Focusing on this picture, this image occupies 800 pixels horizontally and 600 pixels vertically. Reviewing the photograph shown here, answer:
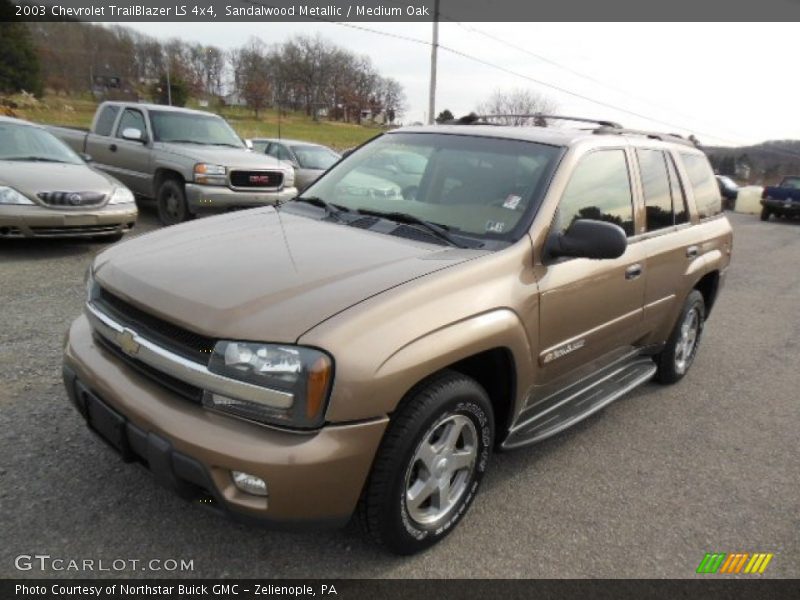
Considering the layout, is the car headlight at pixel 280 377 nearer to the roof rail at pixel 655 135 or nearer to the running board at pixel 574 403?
the running board at pixel 574 403

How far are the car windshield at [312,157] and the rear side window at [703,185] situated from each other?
8836 mm

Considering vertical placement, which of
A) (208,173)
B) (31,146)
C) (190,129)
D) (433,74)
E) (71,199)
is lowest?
(71,199)

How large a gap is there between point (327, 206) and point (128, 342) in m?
1.44

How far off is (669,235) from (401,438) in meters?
2.65

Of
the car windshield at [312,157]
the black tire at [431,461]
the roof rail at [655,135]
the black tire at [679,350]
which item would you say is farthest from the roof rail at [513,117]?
the car windshield at [312,157]

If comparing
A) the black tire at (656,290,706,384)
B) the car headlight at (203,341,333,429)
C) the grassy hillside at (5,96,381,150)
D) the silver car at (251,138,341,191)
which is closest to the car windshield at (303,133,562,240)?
the car headlight at (203,341,333,429)

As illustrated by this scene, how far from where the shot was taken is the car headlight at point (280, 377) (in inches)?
77.7

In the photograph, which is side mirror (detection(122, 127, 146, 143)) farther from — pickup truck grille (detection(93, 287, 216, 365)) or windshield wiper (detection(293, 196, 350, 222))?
pickup truck grille (detection(93, 287, 216, 365))

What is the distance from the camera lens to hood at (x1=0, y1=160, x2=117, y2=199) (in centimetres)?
639

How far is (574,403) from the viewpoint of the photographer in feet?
10.8

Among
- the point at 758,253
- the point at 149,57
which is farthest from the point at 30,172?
the point at 149,57

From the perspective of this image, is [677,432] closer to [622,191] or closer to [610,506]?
[610,506]

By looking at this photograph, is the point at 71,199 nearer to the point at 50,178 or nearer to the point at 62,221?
the point at 62,221

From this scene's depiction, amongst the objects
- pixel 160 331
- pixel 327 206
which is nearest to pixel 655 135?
pixel 327 206
